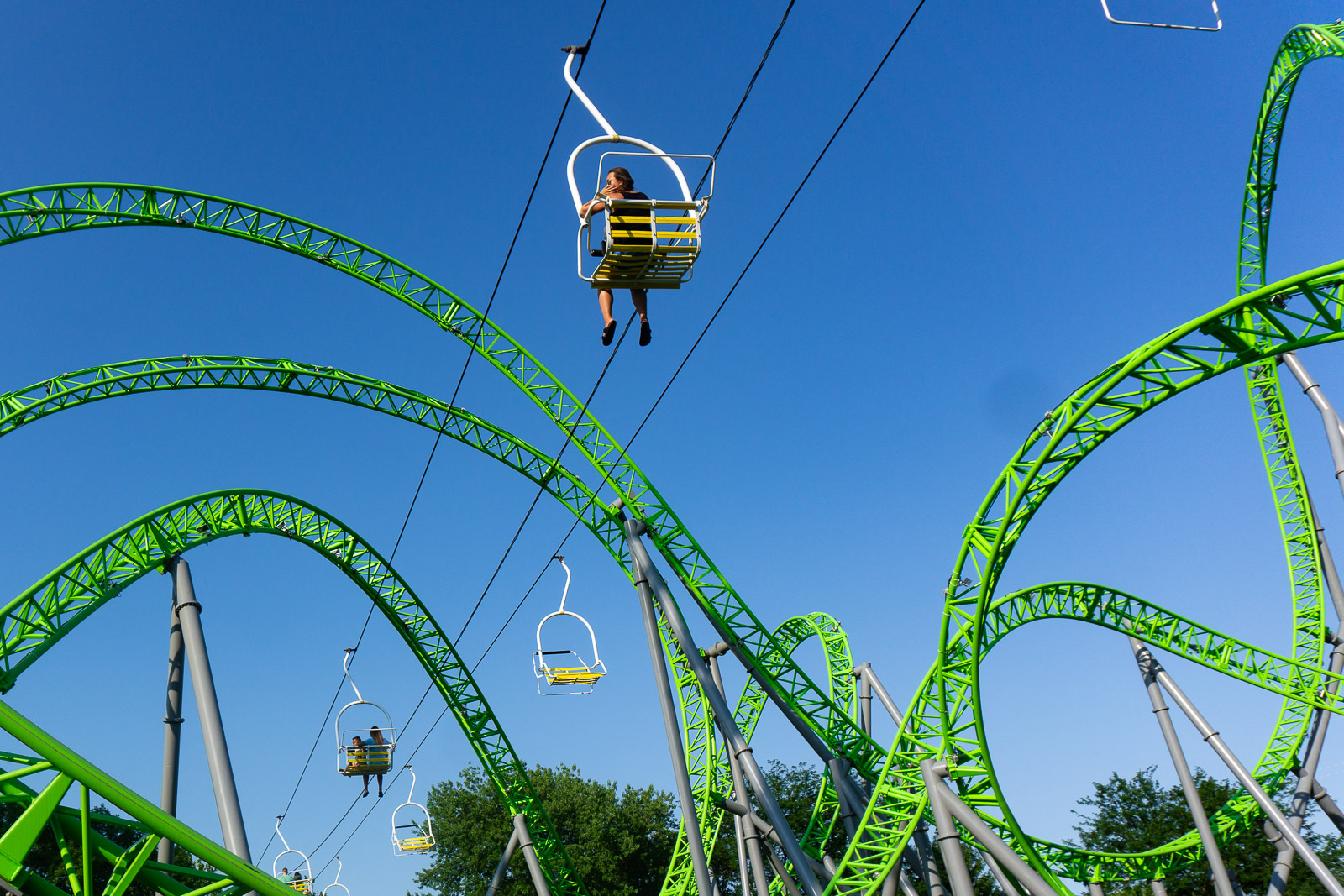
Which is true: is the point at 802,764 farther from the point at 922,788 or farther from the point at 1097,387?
the point at 1097,387

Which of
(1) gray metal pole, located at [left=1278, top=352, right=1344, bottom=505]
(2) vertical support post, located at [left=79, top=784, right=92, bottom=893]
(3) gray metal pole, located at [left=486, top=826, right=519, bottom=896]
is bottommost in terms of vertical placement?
(2) vertical support post, located at [left=79, top=784, right=92, bottom=893]

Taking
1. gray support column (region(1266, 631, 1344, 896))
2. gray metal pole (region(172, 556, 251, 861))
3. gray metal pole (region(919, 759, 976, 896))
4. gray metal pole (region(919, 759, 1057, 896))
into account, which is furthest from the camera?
gray support column (region(1266, 631, 1344, 896))

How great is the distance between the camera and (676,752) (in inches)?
514

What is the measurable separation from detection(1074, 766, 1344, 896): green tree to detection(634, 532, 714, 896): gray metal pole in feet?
75.1

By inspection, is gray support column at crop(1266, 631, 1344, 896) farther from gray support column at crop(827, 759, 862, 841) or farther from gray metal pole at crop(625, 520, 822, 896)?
gray metal pole at crop(625, 520, 822, 896)

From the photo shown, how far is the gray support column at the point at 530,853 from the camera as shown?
1920cm

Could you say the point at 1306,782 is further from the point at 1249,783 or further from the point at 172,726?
the point at 172,726

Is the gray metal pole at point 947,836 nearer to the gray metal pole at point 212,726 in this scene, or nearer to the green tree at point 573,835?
the gray metal pole at point 212,726

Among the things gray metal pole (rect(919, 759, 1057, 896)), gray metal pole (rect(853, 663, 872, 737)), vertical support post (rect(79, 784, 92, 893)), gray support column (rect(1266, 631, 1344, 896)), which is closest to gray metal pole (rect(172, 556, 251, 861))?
vertical support post (rect(79, 784, 92, 893))

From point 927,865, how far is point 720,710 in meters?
4.88

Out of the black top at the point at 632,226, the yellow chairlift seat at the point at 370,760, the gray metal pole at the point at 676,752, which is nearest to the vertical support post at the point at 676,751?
the gray metal pole at the point at 676,752

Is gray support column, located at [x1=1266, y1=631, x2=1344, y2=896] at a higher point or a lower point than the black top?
lower

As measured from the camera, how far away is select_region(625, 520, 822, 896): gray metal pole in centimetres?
1335

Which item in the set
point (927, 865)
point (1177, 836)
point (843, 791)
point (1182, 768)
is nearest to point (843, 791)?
point (843, 791)
